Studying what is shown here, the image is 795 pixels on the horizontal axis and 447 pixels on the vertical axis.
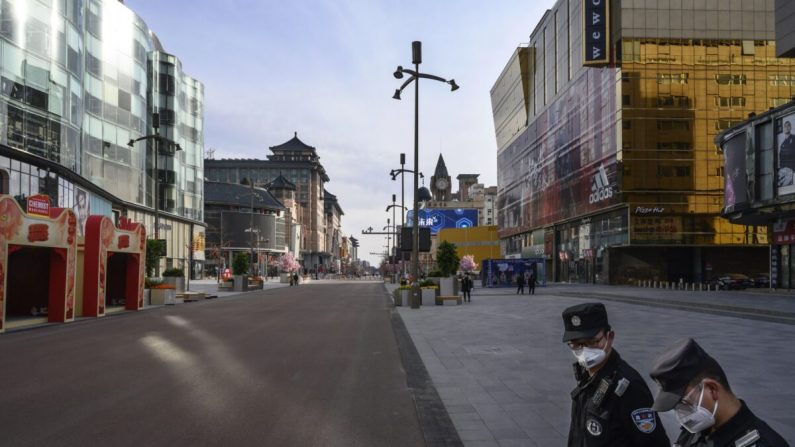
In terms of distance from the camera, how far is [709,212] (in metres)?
57.2

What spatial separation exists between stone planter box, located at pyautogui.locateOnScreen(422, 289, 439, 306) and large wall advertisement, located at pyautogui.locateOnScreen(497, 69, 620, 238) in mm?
31190

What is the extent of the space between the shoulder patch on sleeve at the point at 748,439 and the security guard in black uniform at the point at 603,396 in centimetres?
92

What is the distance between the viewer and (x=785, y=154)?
119 ft

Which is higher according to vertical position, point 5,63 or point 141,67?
point 141,67

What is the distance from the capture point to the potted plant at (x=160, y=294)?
33062 mm

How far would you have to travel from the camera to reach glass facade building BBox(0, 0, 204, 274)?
32156 mm

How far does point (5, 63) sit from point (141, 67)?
2928cm

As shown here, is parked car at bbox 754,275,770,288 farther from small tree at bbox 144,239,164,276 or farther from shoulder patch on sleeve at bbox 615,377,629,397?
shoulder patch on sleeve at bbox 615,377,629,397

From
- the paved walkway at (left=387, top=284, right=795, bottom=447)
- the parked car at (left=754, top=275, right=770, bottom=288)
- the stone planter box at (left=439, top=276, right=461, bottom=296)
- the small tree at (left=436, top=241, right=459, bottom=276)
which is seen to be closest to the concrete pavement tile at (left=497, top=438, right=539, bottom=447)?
the paved walkway at (left=387, top=284, right=795, bottom=447)

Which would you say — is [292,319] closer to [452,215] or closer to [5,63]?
[5,63]

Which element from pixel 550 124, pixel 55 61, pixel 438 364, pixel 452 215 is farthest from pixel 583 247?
pixel 452 215

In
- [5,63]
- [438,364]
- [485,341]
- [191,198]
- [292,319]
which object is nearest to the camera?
[438,364]

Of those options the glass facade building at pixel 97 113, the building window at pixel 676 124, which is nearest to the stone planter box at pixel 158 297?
the glass facade building at pixel 97 113

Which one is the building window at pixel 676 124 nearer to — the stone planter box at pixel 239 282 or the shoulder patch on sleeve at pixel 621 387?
the stone planter box at pixel 239 282
